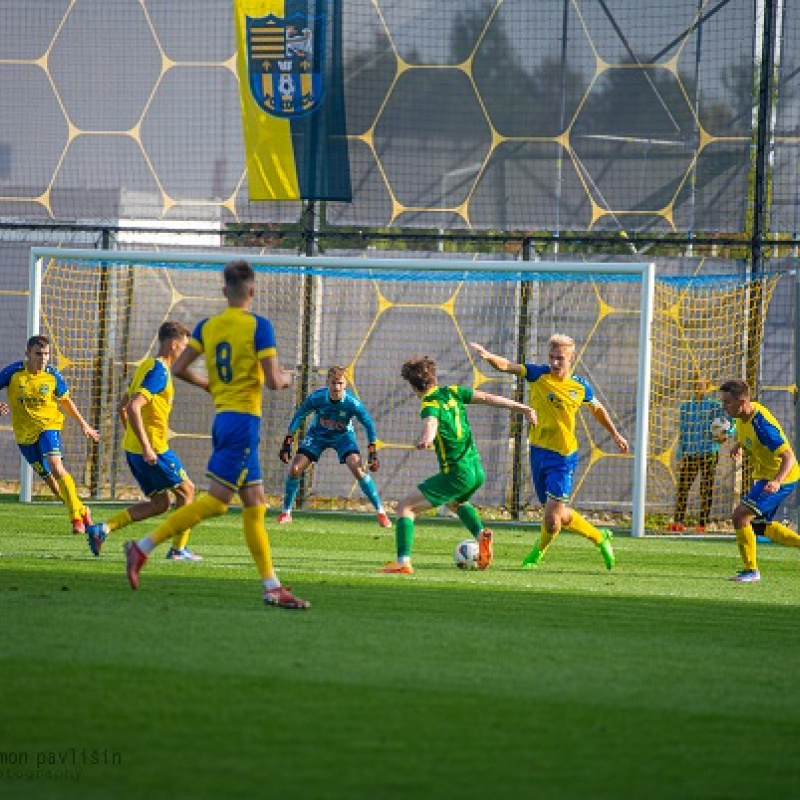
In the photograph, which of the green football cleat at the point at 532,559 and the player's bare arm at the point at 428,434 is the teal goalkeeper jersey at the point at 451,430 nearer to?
the player's bare arm at the point at 428,434

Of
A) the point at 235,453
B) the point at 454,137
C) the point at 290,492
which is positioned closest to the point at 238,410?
the point at 235,453

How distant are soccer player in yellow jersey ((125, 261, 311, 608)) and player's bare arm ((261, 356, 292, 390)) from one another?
0.9 inches

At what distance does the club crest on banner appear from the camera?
20266 millimetres

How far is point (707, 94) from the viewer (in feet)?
64.4

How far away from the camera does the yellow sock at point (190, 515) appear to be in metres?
9.04

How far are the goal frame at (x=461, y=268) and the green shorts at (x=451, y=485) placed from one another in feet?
15.4

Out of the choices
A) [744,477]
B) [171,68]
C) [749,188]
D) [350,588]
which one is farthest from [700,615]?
[171,68]

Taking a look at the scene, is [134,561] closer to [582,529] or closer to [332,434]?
[582,529]

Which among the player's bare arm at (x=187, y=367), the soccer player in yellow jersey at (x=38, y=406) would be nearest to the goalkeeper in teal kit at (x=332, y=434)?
the soccer player in yellow jersey at (x=38, y=406)

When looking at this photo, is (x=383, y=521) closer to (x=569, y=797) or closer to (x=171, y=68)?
(x=171, y=68)

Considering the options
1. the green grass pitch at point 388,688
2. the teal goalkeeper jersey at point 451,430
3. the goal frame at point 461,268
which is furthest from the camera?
the goal frame at point 461,268

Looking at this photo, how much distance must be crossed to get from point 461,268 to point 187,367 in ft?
28.6

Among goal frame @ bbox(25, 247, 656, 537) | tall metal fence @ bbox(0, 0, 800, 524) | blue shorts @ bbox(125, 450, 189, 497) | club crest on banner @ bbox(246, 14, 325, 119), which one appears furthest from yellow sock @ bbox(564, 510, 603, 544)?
club crest on banner @ bbox(246, 14, 325, 119)

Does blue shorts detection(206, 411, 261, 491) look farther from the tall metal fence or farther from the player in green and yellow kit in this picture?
the tall metal fence
